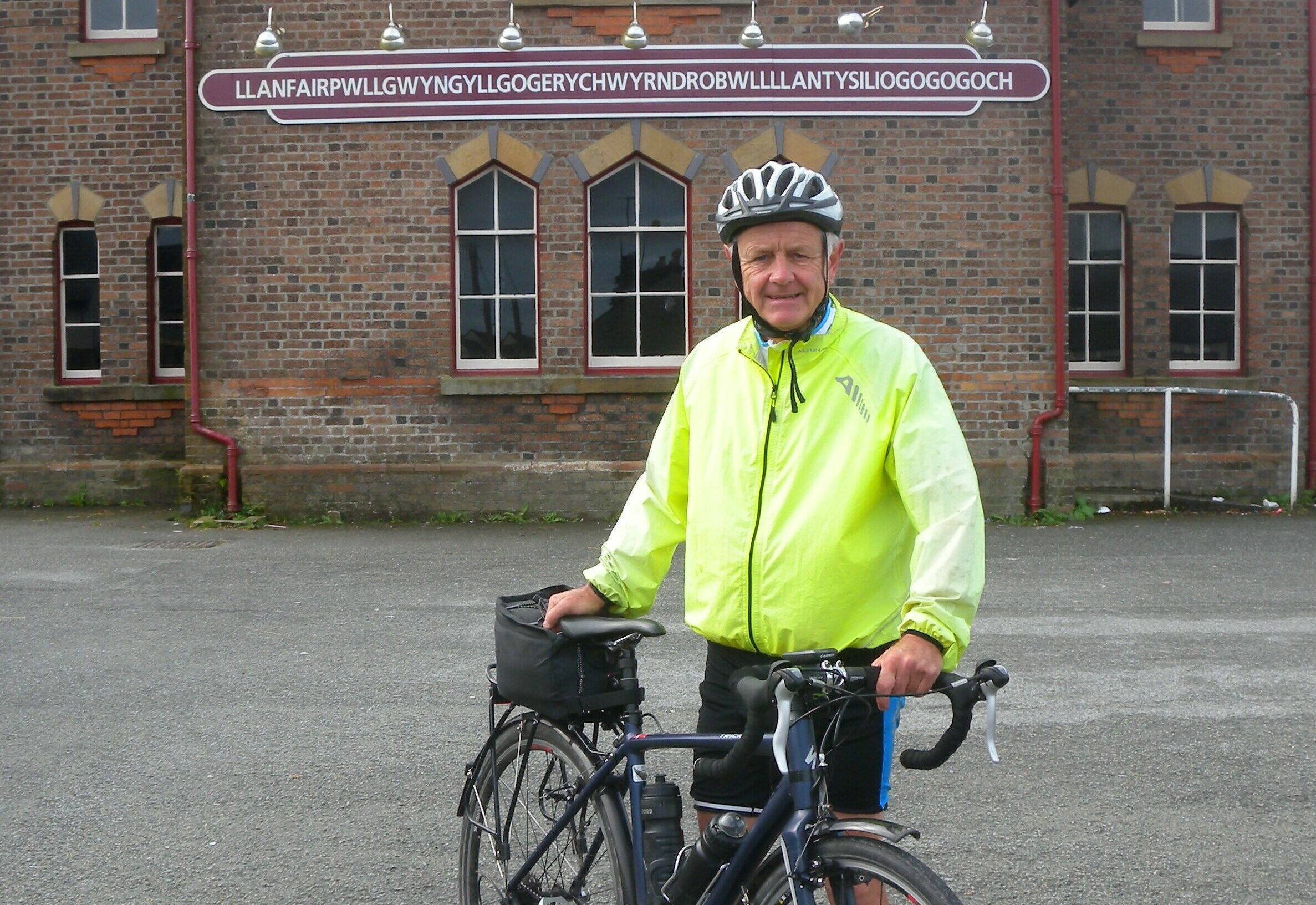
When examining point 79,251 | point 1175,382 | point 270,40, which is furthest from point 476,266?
point 1175,382

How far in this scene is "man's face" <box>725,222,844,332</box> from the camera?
2.86m

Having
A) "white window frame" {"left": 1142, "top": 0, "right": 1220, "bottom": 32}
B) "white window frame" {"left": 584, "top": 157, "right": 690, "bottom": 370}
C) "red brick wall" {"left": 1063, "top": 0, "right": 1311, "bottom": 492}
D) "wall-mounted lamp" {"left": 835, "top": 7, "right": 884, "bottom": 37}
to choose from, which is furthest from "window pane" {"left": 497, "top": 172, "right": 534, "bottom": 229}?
"white window frame" {"left": 1142, "top": 0, "right": 1220, "bottom": 32}

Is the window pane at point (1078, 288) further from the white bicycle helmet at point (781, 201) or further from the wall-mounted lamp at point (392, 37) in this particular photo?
the white bicycle helmet at point (781, 201)

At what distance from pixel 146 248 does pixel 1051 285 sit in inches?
359

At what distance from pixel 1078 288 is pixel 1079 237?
1.77ft

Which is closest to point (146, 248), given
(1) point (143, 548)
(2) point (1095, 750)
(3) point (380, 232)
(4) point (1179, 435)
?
(3) point (380, 232)

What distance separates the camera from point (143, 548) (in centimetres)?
1152

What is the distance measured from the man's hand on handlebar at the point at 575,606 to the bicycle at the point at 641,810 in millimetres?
28

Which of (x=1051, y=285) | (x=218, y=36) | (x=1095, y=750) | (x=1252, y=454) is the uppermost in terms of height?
(x=218, y=36)

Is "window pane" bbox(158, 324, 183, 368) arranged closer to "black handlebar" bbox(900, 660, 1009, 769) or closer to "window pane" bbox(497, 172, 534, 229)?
"window pane" bbox(497, 172, 534, 229)

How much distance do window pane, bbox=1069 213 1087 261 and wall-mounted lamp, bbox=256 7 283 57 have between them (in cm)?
812

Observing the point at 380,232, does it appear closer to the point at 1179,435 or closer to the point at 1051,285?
the point at 1051,285

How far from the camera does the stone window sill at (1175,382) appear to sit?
14531 mm

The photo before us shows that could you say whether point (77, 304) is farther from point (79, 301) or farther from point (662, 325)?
point (662, 325)
